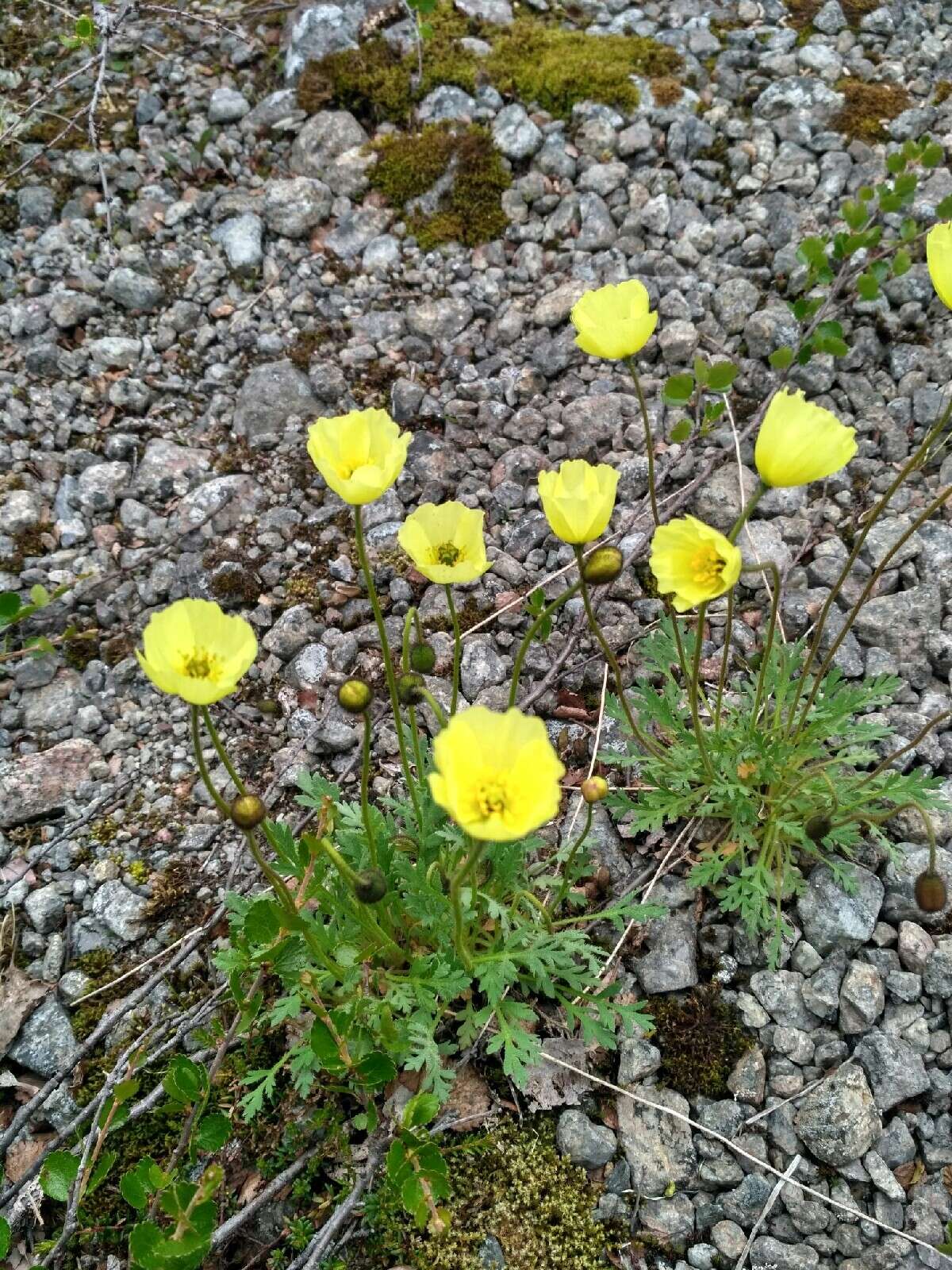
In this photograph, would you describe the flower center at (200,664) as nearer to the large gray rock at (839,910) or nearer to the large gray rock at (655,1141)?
the large gray rock at (655,1141)

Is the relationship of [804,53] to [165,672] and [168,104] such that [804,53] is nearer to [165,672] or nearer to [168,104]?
[168,104]

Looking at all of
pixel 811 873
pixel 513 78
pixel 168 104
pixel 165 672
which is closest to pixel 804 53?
pixel 513 78

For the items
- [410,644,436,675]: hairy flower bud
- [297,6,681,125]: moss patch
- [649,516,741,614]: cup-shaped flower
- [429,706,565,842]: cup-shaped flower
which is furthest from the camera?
[297,6,681,125]: moss patch

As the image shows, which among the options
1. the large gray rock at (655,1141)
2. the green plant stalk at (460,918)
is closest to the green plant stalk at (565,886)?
the green plant stalk at (460,918)

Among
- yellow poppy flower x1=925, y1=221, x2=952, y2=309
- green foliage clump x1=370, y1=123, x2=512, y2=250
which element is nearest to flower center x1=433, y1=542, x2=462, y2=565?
yellow poppy flower x1=925, y1=221, x2=952, y2=309

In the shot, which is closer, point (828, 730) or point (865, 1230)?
point (865, 1230)

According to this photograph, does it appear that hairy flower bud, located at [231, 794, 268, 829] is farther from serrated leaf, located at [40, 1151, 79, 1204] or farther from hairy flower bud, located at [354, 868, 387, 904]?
serrated leaf, located at [40, 1151, 79, 1204]
